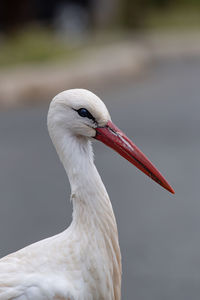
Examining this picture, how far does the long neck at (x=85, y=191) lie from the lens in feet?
9.93

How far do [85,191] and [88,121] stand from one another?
32cm

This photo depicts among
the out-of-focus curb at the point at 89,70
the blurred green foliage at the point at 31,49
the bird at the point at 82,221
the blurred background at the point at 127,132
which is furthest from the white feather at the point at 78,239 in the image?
the blurred green foliage at the point at 31,49

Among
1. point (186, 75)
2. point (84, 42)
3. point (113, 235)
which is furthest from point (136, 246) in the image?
point (84, 42)

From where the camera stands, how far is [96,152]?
8.51m

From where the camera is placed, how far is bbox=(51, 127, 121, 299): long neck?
3.03 meters

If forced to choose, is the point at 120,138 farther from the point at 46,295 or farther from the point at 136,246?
the point at 136,246

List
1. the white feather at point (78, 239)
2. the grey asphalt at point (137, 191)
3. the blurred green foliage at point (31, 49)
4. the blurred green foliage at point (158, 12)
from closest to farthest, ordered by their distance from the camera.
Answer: the white feather at point (78, 239)
the grey asphalt at point (137, 191)
the blurred green foliage at point (31, 49)
the blurred green foliage at point (158, 12)

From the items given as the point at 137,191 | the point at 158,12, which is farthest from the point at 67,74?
the point at 158,12

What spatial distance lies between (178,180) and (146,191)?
465 millimetres

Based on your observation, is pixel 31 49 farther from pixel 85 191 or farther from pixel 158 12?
pixel 158 12

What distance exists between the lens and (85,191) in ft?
9.91

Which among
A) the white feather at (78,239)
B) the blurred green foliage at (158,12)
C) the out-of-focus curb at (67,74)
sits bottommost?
the white feather at (78,239)

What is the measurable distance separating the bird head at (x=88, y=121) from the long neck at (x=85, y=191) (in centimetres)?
7

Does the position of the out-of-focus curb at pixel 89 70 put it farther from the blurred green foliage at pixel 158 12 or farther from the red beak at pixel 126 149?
the red beak at pixel 126 149
